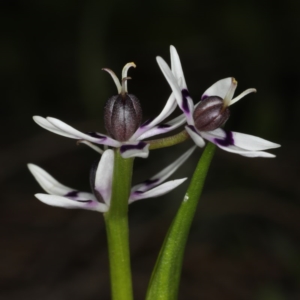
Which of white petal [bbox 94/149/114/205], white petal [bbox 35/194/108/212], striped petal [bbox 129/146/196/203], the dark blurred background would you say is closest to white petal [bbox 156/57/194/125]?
striped petal [bbox 129/146/196/203]

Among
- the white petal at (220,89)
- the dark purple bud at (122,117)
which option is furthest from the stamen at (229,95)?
the dark purple bud at (122,117)

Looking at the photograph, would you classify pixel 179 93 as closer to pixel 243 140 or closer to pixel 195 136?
pixel 195 136

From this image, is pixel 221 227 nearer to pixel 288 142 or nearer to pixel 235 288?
pixel 235 288

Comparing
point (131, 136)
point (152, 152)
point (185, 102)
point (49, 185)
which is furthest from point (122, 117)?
point (152, 152)

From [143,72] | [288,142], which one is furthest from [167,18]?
[288,142]

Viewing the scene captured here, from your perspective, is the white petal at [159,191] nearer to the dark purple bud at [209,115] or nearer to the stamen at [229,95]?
the dark purple bud at [209,115]

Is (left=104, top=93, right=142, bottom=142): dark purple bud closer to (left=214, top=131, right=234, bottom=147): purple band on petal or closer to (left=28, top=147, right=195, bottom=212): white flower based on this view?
(left=28, top=147, right=195, bottom=212): white flower
